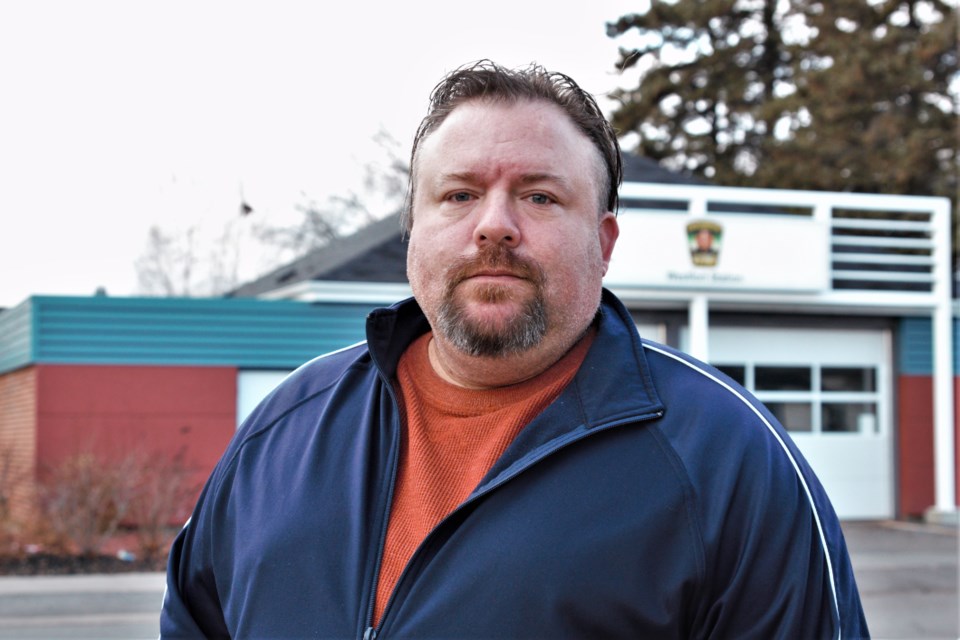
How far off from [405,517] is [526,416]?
0.93ft

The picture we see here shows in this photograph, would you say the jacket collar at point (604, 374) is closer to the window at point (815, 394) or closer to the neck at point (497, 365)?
the neck at point (497, 365)

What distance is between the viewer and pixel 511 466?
6.27ft

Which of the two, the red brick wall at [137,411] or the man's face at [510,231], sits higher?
the man's face at [510,231]

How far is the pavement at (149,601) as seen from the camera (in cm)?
875

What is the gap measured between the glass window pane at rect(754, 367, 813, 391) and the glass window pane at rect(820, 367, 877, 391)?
38 cm

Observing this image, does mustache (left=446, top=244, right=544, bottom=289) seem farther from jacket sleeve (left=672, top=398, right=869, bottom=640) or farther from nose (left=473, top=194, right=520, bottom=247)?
jacket sleeve (left=672, top=398, right=869, bottom=640)

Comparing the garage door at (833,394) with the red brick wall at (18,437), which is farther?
the garage door at (833,394)

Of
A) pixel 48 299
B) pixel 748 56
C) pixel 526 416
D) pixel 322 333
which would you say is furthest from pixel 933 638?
pixel 748 56

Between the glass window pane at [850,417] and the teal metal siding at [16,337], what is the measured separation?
11729mm

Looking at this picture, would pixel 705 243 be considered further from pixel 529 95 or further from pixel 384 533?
pixel 384 533

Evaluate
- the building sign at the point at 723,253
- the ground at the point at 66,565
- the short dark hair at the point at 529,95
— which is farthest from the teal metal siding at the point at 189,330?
the short dark hair at the point at 529,95


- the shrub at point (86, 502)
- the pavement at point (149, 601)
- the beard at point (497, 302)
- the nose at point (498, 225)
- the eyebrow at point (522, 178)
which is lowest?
the pavement at point (149, 601)

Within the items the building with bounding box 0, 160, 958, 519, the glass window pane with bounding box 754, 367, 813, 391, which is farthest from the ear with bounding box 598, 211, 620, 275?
the glass window pane with bounding box 754, 367, 813, 391

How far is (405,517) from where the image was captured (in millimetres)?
2016
